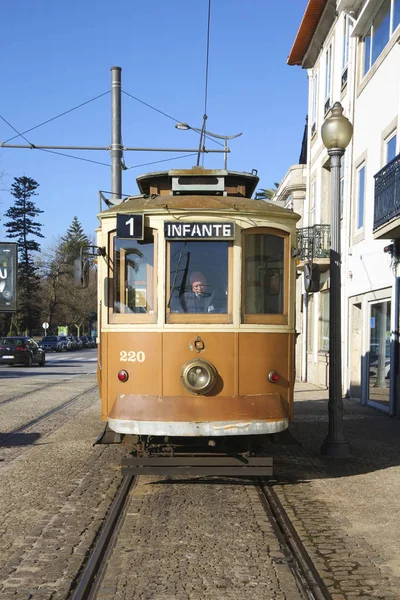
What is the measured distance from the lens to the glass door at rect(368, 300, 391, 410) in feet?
51.3

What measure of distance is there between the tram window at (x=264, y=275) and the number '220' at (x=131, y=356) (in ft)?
3.73

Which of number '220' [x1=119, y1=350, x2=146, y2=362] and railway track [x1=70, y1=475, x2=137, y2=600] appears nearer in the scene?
railway track [x1=70, y1=475, x2=137, y2=600]

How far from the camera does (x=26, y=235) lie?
90312mm

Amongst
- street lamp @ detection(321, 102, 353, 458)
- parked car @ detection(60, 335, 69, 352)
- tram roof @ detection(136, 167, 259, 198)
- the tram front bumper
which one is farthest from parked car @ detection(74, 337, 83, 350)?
the tram front bumper

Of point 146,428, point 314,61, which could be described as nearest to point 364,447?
point 146,428

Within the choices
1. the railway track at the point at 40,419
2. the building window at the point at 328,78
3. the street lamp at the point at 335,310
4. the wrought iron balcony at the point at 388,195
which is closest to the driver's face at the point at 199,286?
the street lamp at the point at 335,310

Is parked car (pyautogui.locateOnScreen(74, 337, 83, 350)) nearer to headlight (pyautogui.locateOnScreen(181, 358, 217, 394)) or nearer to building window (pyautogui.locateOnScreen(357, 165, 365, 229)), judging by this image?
building window (pyautogui.locateOnScreen(357, 165, 365, 229))

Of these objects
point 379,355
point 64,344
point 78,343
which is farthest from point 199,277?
point 78,343

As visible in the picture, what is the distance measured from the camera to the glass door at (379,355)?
51.3 feet

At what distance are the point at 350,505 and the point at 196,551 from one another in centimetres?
222

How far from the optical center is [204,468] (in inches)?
290

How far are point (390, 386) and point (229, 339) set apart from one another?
27.5 feet

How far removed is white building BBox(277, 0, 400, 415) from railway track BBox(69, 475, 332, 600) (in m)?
5.88

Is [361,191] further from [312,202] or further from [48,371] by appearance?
[48,371]
